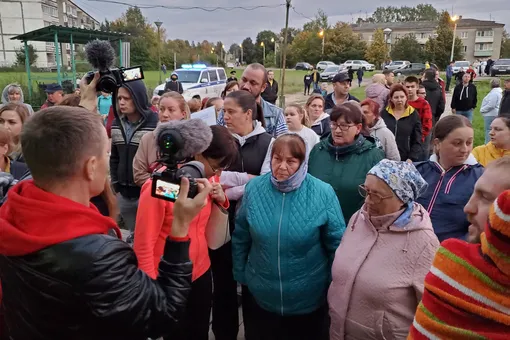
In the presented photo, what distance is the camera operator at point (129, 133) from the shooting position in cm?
371

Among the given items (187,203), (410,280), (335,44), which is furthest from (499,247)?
(335,44)

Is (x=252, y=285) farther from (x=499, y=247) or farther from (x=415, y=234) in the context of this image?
(x=499, y=247)

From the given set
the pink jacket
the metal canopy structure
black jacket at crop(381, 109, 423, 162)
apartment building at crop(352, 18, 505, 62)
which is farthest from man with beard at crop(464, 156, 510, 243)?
apartment building at crop(352, 18, 505, 62)

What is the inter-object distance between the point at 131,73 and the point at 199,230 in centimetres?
141

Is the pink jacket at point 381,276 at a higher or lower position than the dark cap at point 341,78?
lower

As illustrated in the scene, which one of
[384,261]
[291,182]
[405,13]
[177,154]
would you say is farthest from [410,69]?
[405,13]

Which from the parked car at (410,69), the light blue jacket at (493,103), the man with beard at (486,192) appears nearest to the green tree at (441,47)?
the parked car at (410,69)

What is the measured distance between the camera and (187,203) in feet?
5.03

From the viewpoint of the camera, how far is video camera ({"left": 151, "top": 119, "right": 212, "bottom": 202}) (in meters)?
1.60

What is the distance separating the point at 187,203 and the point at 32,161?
0.54 meters

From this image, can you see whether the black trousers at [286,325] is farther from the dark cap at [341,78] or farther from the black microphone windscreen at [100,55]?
the dark cap at [341,78]

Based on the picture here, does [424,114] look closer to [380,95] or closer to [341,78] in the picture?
[380,95]

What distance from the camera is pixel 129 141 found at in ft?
12.3

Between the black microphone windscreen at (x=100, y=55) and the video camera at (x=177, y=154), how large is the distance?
1.52m
